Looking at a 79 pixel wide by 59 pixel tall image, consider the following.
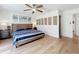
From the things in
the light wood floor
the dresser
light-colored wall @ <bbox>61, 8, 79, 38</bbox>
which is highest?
light-colored wall @ <bbox>61, 8, 79, 38</bbox>

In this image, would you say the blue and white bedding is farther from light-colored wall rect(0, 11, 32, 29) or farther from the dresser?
light-colored wall rect(0, 11, 32, 29)

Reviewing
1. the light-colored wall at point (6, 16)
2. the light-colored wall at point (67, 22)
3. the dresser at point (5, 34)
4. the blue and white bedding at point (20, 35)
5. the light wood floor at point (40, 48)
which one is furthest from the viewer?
the light-colored wall at point (67, 22)

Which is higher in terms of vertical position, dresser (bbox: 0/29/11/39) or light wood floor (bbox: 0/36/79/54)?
dresser (bbox: 0/29/11/39)

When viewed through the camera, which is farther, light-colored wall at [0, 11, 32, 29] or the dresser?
the dresser

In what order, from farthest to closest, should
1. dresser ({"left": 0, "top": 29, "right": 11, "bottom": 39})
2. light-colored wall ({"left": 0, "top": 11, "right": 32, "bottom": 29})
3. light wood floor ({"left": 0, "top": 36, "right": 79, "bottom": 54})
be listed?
dresser ({"left": 0, "top": 29, "right": 11, "bottom": 39}), light-colored wall ({"left": 0, "top": 11, "right": 32, "bottom": 29}), light wood floor ({"left": 0, "top": 36, "right": 79, "bottom": 54})

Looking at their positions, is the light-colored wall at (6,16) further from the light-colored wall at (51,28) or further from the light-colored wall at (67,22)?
the light-colored wall at (67,22)

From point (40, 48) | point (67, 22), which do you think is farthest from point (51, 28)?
point (40, 48)

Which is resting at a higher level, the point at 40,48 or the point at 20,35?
the point at 20,35

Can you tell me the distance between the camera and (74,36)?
5.58 meters

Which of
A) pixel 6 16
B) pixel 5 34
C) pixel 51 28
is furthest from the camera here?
pixel 51 28

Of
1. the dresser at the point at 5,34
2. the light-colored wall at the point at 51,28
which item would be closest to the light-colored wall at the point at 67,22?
the light-colored wall at the point at 51,28

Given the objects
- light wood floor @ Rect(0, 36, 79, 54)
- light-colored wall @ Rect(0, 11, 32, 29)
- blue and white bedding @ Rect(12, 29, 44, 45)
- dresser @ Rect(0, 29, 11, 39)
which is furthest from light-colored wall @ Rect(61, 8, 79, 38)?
dresser @ Rect(0, 29, 11, 39)

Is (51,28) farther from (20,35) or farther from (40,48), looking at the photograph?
(40,48)

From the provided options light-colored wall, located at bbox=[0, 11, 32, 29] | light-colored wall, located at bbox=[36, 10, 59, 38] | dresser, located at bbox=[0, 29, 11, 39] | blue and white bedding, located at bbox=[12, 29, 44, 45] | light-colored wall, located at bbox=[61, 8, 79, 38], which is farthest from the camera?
light-colored wall, located at bbox=[36, 10, 59, 38]
